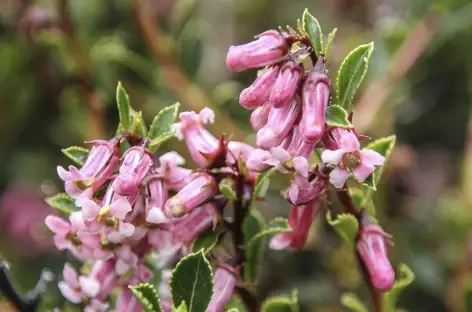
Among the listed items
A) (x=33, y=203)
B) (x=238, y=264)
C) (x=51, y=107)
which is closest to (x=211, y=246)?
(x=238, y=264)

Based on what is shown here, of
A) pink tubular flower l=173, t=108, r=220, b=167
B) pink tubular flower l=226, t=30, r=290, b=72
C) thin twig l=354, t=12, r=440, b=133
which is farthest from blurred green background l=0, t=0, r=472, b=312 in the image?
pink tubular flower l=226, t=30, r=290, b=72

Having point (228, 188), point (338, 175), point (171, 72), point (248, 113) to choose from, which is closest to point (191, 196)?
point (228, 188)

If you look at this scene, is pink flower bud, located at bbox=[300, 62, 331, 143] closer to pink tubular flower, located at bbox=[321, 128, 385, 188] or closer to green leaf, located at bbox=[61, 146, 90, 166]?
pink tubular flower, located at bbox=[321, 128, 385, 188]

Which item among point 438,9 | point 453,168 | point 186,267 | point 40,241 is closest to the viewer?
point 186,267

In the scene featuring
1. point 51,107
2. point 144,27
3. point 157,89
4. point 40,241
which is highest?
point 144,27

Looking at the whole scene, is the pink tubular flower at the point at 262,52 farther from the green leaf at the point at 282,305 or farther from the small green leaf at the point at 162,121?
the green leaf at the point at 282,305

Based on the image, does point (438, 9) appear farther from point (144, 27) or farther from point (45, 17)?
point (45, 17)
